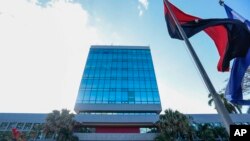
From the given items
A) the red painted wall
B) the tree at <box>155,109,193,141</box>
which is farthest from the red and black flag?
the red painted wall

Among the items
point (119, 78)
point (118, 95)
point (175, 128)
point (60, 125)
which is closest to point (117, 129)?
point (118, 95)

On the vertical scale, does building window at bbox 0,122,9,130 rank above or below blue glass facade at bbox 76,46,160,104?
below

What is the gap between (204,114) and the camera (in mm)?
38250

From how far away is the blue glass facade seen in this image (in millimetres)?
43500

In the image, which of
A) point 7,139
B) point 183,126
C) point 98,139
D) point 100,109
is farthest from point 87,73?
point 183,126

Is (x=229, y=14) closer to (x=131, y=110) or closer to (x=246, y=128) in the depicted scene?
(x=246, y=128)

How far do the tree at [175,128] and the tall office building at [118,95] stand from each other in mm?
5881

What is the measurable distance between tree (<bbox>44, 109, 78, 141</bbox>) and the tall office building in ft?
16.7

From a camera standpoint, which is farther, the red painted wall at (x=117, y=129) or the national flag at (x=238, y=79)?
the red painted wall at (x=117, y=129)

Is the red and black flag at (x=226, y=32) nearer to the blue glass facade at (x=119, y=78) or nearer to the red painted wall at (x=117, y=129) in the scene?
the red painted wall at (x=117, y=129)

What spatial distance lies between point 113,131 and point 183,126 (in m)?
14.6

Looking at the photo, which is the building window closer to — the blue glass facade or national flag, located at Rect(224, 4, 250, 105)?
the blue glass facade

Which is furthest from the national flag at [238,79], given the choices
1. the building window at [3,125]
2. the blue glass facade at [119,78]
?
the building window at [3,125]

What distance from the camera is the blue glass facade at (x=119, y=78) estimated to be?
43.5 meters
